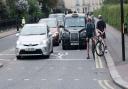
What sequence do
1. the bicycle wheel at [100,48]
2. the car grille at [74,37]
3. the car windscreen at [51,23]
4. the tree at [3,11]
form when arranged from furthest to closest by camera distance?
the tree at [3,11] < the car windscreen at [51,23] < the car grille at [74,37] < the bicycle wheel at [100,48]

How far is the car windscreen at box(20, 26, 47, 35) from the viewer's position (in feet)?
83.9

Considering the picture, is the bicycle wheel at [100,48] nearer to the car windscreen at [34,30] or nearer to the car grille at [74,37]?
the car windscreen at [34,30]

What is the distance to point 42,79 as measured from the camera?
17.1 meters

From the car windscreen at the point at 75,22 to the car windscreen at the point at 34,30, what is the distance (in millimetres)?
5562

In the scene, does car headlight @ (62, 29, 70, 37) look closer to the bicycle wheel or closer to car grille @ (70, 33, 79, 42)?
car grille @ (70, 33, 79, 42)

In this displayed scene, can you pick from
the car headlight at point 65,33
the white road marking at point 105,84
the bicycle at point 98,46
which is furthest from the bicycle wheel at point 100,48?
the white road marking at point 105,84

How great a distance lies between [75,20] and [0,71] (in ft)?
42.0

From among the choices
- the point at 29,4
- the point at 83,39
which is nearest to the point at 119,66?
the point at 83,39

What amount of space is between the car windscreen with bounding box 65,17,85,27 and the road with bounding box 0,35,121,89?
6.20 meters

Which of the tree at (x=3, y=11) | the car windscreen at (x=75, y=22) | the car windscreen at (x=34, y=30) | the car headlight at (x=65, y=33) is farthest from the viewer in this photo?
the tree at (x=3, y=11)

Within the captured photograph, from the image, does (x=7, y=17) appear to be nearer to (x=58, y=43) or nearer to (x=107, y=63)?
(x=58, y=43)

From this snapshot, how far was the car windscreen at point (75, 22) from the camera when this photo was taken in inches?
1240

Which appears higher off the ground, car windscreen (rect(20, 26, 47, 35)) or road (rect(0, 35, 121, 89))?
car windscreen (rect(20, 26, 47, 35))

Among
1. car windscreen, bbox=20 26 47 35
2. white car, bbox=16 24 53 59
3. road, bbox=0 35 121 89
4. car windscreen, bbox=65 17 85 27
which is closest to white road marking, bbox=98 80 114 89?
road, bbox=0 35 121 89
